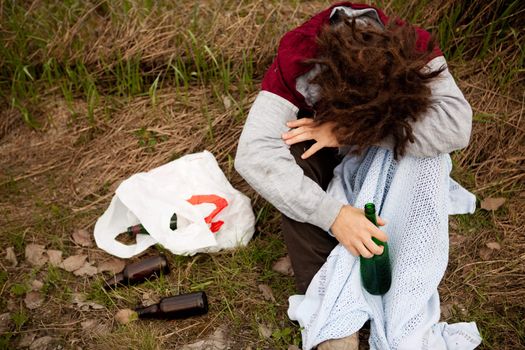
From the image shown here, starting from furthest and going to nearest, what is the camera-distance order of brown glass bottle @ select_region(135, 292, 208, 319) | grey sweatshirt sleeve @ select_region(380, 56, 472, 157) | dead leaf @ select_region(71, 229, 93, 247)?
dead leaf @ select_region(71, 229, 93, 247)
brown glass bottle @ select_region(135, 292, 208, 319)
grey sweatshirt sleeve @ select_region(380, 56, 472, 157)

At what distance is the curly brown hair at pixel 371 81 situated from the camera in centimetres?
174

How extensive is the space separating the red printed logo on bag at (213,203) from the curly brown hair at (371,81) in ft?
2.76

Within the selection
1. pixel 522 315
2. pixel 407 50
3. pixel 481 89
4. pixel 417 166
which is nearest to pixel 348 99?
pixel 407 50

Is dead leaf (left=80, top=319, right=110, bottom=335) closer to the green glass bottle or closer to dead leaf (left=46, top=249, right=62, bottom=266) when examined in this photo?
dead leaf (left=46, top=249, right=62, bottom=266)

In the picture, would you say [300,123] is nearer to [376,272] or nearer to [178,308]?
[376,272]

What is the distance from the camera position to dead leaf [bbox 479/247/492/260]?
238 cm

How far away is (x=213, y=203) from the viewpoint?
8.21 feet

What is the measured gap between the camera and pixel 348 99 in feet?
5.83

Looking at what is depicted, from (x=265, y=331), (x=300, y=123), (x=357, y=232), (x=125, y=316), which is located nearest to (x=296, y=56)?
(x=300, y=123)

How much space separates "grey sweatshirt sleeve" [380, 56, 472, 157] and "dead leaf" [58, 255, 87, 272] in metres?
1.77

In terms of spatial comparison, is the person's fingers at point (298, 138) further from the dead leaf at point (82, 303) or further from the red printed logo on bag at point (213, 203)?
the dead leaf at point (82, 303)

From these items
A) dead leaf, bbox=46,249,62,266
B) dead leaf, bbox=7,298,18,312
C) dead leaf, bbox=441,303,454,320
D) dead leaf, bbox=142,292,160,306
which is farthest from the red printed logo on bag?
dead leaf, bbox=441,303,454,320

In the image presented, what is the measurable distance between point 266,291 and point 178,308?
16.8 inches

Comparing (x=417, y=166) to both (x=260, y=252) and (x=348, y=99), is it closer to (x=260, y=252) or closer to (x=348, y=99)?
(x=348, y=99)
